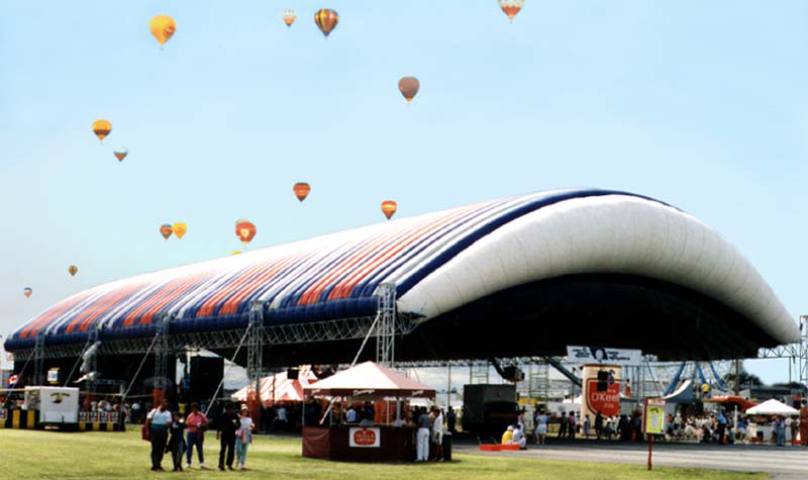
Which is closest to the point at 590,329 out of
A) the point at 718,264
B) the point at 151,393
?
the point at 718,264

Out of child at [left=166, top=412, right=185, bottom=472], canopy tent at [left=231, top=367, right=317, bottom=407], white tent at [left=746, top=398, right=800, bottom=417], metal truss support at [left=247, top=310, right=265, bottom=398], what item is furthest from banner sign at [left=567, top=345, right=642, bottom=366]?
child at [left=166, top=412, right=185, bottom=472]

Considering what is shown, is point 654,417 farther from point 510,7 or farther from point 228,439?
point 510,7

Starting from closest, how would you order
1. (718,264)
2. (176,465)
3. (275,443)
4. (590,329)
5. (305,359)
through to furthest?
(176,465) < (275,443) < (718,264) < (590,329) < (305,359)

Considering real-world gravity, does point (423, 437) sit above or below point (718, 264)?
below

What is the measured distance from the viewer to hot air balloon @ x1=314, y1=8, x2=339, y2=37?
5403 cm

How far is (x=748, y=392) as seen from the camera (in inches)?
4232

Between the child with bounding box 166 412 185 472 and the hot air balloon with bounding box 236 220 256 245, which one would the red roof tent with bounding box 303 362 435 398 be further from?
the hot air balloon with bounding box 236 220 256 245

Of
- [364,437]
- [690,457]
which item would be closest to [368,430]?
[364,437]

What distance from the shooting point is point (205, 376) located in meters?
64.0

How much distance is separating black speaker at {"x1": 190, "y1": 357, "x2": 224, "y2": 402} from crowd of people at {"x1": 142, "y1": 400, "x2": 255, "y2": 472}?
31.5 meters

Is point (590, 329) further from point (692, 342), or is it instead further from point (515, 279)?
point (515, 279)

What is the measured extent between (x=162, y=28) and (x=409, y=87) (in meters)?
11.4

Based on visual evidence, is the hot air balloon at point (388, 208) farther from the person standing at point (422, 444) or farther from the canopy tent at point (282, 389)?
the person standing at point (422, 444)

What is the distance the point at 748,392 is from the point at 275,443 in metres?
70.0
